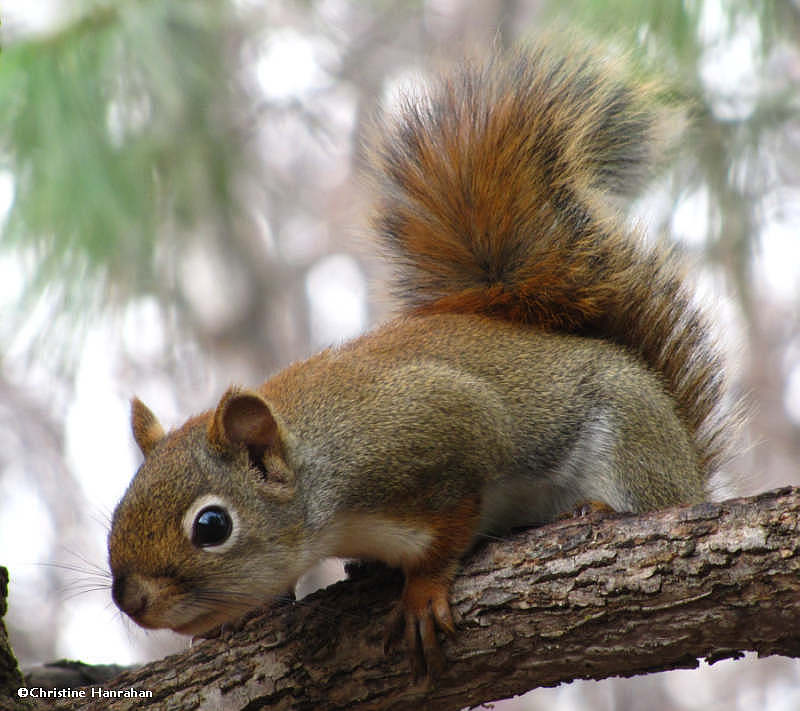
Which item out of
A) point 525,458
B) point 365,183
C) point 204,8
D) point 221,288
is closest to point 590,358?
point 525,458

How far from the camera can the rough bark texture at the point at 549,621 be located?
1.52 meters

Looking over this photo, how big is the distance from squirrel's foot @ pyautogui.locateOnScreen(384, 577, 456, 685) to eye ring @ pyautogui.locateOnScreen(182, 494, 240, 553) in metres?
0.34

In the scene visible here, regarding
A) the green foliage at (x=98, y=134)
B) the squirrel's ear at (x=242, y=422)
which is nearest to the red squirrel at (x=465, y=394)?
the squirrel's ear at (x=242, y=422)

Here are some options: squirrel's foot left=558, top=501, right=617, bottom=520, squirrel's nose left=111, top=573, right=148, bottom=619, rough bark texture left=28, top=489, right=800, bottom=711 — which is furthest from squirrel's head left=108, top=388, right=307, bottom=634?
squirrel's foot left=558, top=501, right=617, bottom=520

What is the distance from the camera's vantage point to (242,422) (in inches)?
73.6

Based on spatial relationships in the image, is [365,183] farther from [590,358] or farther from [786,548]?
[786,548]

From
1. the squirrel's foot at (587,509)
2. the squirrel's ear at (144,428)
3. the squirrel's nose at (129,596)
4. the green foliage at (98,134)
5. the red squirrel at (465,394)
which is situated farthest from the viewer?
the green foliage at (98,134)

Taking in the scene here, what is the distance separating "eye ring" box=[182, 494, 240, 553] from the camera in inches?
68.3

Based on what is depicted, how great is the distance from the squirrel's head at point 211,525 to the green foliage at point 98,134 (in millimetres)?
1489

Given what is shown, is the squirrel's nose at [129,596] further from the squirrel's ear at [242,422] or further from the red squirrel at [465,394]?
the squirrel's ear at [242,422]

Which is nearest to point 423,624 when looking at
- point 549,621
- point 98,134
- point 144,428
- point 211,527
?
point 549,621

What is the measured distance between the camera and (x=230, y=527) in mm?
1787

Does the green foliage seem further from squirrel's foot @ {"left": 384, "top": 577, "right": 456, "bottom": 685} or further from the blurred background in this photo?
squirrel's foot @ {"left": 384, "top": 577, "right": 456, "bottom": 685}

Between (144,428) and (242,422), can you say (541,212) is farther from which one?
(144,428)
